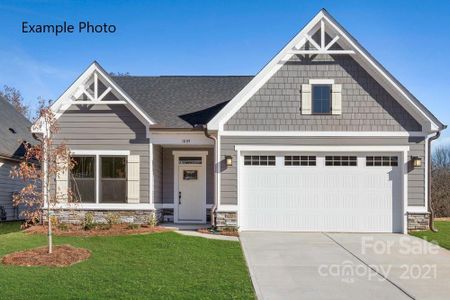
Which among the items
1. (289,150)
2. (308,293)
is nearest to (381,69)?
(289,150)

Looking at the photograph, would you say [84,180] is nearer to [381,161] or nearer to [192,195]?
[192,195]

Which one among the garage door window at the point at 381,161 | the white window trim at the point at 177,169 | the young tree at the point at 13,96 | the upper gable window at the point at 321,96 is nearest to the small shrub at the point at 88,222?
the white window trim at the point at 177,169

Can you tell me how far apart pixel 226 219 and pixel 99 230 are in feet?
12.6

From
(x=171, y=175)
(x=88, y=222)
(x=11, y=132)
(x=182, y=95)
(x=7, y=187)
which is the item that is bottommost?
(x=88, y=222)

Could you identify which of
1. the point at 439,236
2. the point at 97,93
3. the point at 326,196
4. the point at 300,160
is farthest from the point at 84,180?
the point at 439,236

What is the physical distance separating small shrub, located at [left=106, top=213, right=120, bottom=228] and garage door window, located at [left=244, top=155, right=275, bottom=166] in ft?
14.4

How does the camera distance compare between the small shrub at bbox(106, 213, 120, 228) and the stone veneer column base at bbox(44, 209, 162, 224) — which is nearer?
the small shrub at bbox(106, 213, 120, 228)

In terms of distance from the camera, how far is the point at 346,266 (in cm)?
881

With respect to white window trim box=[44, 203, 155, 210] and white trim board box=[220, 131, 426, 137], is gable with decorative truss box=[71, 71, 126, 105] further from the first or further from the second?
white trim board box=[220, 131, 426, 137]

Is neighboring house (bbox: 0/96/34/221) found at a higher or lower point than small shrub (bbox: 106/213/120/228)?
higher

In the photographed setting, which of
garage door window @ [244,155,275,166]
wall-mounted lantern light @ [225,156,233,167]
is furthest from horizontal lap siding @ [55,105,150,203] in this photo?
garage door window @ [244,155,275,166]

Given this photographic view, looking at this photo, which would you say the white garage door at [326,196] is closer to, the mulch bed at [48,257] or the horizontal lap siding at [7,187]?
the mulch bed at [48,257]

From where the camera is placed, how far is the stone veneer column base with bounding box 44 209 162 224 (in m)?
13.8

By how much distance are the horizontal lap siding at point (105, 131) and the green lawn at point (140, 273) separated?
3.76m
